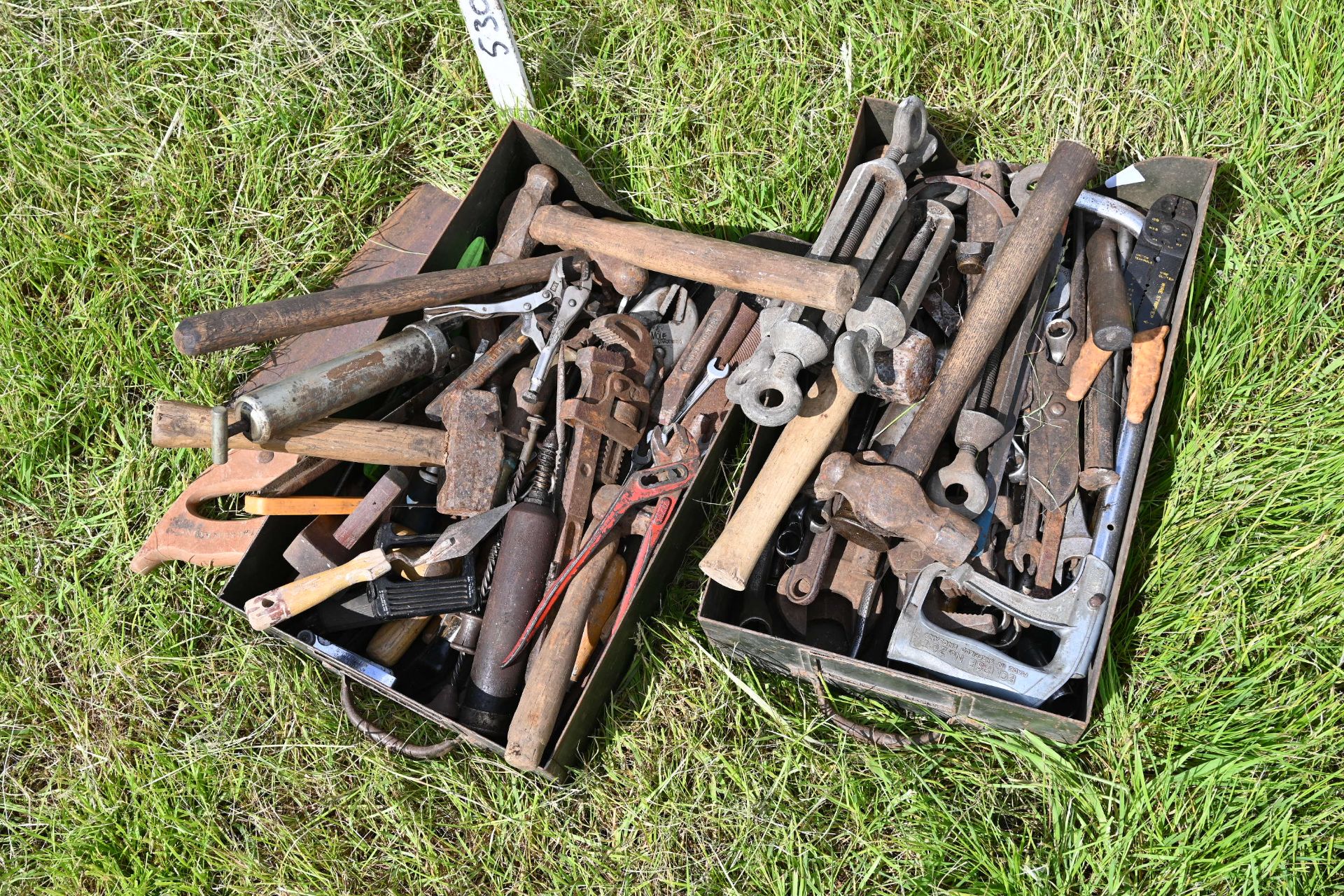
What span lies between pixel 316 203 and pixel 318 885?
2.42 metres

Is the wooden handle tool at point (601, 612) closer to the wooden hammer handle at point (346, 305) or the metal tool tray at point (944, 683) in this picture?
the metal tool tray at point (944, 683)

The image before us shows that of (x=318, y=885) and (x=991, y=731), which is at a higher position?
(x=991, y=731)

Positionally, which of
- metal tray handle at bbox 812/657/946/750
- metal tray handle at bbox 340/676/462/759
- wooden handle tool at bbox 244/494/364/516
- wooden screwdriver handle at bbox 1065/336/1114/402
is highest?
wooden screwdriver handle at bbox 1065/336/1114/402

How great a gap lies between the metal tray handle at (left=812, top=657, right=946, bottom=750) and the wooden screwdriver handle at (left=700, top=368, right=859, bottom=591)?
1.25ft

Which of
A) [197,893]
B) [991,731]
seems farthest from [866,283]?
[197,893]

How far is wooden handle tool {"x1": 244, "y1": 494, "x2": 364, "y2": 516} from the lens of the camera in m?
2.98

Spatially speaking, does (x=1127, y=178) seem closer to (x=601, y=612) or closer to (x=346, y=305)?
(x=601, y=612)

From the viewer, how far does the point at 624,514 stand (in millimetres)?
2977

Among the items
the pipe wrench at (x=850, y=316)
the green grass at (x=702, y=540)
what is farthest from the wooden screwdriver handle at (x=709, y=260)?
the green grass at (x=702, y=540)

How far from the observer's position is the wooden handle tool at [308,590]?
9.57 feet

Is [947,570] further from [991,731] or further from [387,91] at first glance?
[387,91]

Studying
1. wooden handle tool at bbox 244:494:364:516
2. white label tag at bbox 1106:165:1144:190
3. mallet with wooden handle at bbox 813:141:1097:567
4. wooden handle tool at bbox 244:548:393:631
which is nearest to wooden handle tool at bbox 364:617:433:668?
wooden handle tool at bbox 244:548:393:631

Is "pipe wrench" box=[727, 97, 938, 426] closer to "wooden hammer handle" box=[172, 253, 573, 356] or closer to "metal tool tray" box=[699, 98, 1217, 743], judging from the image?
"metal tool tray" box=[699, 98, 1217, 743]

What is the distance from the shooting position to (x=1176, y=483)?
3.05 metres
